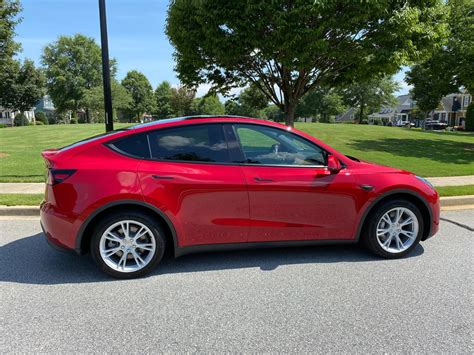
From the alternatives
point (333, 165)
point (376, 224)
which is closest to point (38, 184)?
point (333, 165)

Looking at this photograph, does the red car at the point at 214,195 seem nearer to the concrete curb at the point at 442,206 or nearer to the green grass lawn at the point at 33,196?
the concrete curb at the point at 442,206

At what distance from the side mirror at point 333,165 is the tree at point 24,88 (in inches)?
2034

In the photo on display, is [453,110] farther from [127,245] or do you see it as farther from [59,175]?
[59,175]

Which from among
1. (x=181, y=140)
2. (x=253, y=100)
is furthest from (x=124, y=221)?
(x=253, y=100)

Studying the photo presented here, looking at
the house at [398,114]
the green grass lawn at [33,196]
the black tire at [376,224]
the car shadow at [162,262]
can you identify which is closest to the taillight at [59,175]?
the car shadow at [162,262]

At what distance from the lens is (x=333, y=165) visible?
3.91 m

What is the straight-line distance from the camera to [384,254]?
4.14m

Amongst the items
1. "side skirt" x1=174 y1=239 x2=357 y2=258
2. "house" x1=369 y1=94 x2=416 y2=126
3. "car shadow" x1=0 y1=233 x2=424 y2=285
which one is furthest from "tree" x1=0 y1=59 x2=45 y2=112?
"house" x1=369 y1=94 x2=416 y2=126

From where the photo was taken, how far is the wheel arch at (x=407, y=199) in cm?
405

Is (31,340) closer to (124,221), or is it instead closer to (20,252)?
(124,221)

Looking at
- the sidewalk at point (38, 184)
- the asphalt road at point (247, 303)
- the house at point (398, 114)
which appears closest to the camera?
the asphalt road at point (247, 303)

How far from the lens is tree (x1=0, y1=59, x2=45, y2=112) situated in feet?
151

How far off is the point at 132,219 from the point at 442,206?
5840mm

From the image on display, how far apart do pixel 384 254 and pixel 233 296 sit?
1.97 meters
